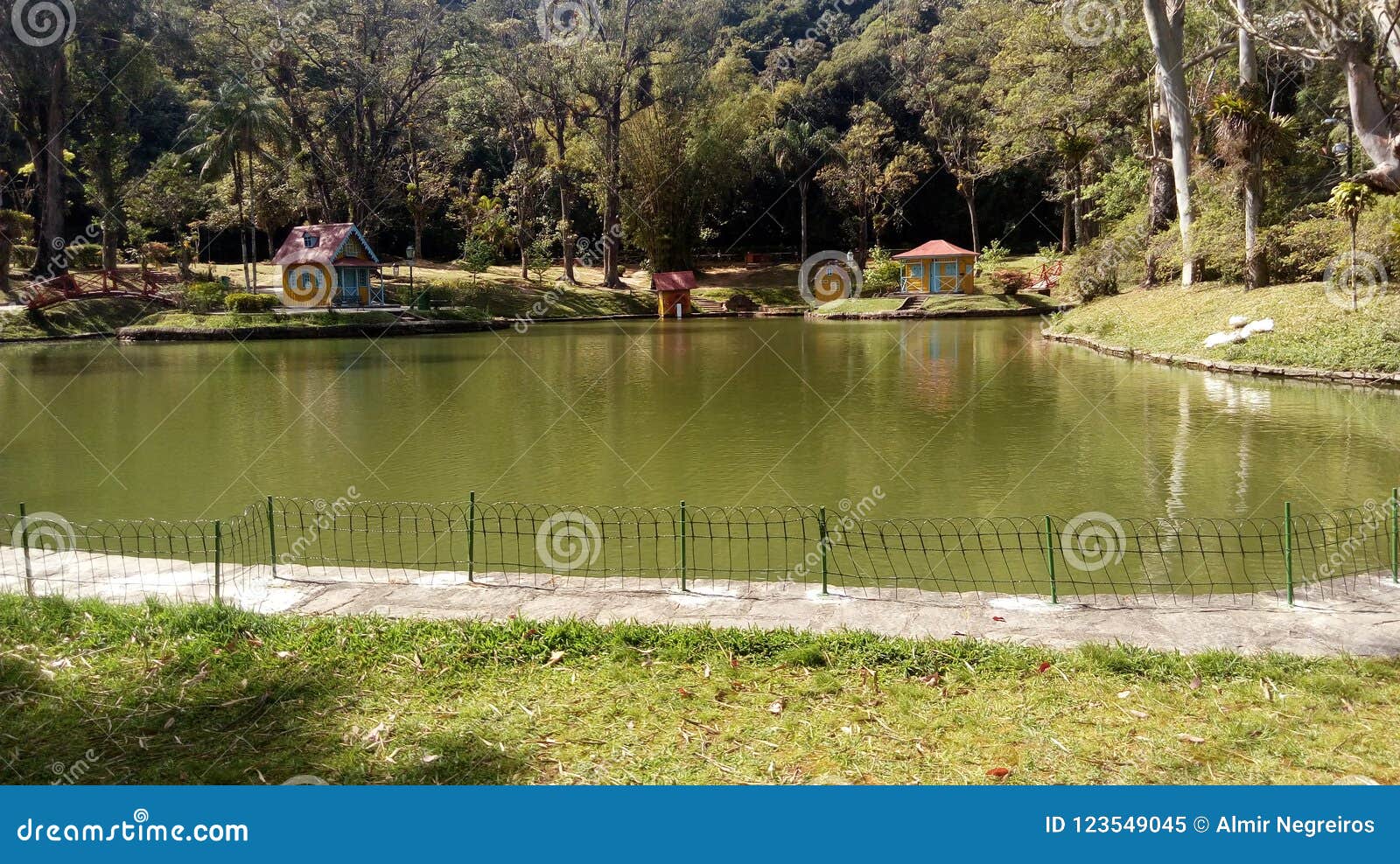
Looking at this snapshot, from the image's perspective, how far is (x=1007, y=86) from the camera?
1591 inches

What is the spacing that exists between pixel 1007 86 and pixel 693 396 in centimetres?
2930

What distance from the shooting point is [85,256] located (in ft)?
136

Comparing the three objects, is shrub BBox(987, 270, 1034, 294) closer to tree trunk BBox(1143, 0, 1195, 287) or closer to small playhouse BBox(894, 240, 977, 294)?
small playhouse BBox(894, 240, 977, 294)

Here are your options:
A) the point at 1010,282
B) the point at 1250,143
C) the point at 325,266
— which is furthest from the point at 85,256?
the point at 1250,143

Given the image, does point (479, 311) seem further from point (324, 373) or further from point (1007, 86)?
point (1007, 86)

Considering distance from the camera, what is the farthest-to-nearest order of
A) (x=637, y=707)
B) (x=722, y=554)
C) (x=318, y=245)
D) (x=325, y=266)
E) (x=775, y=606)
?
(x=318, y=245) → (x=325, y=266) → (x=722, y=554) → (x=775, y=606) → (x=637, y=707)

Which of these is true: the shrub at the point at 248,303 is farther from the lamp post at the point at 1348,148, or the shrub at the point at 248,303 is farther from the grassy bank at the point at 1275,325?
the lamp post at the point at 1348,148

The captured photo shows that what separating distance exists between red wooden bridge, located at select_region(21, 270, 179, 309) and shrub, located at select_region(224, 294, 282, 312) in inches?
97.1

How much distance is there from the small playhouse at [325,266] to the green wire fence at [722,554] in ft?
101

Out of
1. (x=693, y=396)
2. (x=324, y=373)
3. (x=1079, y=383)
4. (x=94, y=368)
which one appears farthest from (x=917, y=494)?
(x=94, y=368)

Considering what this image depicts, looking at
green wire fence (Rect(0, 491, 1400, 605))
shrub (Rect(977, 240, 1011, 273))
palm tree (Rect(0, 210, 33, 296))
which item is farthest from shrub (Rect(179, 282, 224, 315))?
shrub (Rect(977, 240, 1011, 273))

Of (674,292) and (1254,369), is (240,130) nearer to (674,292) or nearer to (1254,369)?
(674,292)

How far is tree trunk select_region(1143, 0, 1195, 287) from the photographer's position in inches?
1030

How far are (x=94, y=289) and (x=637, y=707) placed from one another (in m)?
38.1
